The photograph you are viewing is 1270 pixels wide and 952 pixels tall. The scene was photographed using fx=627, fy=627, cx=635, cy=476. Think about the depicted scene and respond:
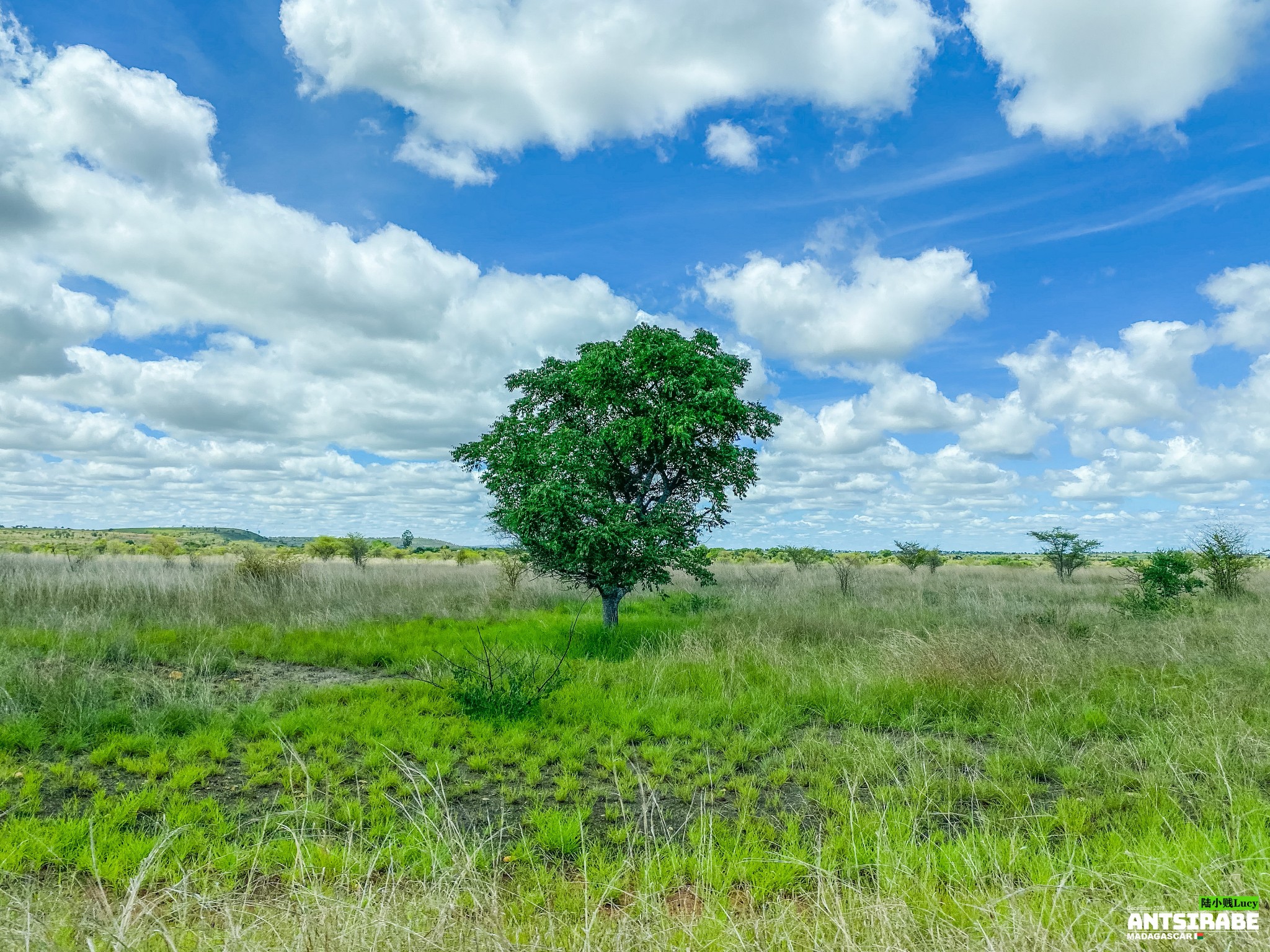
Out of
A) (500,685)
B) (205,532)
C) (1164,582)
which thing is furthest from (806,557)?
(205,532)

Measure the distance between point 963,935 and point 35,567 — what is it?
27174 mm

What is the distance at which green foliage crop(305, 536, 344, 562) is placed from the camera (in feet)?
160

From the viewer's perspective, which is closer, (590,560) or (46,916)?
(46,916)

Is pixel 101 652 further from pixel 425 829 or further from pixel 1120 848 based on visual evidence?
pixel 1120 848

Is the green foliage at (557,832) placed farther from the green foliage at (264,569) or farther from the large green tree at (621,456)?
the green foliage at (264,569)

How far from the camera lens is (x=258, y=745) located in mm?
7258

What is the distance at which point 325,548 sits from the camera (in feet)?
164

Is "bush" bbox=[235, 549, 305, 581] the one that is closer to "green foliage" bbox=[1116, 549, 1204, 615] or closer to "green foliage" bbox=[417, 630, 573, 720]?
"green foliage" bbox=[417, 630, 573, 720]

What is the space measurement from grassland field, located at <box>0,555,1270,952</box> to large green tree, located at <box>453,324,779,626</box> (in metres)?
1.94

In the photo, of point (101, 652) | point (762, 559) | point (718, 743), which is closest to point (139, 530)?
point (762, 559)

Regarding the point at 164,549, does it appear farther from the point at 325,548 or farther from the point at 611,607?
the point at 611,607

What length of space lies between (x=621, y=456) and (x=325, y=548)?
4381cm

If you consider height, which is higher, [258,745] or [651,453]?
[651,453]

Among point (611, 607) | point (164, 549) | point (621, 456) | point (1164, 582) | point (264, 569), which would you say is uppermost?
point (621, 456)
